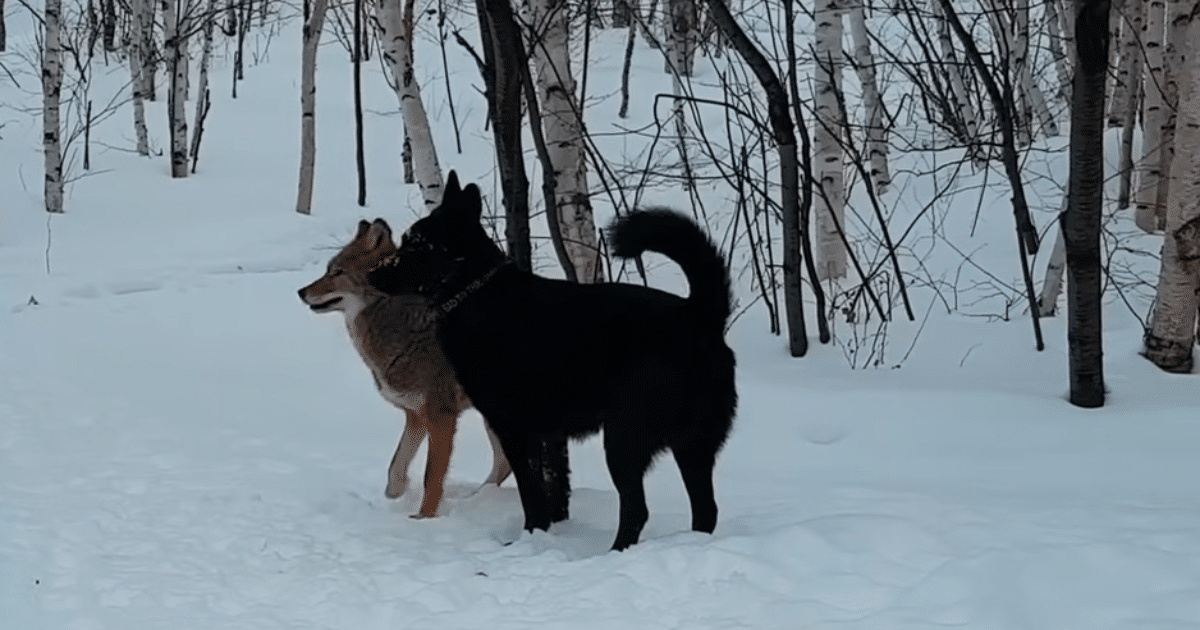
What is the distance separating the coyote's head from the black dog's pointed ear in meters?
0.59

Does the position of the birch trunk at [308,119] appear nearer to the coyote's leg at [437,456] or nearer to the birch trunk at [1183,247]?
the coyote's leg at [437,456]

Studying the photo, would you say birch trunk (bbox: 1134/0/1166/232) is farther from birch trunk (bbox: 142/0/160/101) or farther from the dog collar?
birch trunk (bbox: 142/0/160/101)

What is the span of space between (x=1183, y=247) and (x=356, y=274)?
544cm

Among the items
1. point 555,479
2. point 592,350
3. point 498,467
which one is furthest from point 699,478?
point 498,467

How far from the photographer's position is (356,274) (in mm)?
5125

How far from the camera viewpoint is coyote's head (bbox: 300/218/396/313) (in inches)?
200

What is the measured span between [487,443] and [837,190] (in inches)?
222

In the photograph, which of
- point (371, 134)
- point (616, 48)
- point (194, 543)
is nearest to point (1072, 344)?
point (194, 543)

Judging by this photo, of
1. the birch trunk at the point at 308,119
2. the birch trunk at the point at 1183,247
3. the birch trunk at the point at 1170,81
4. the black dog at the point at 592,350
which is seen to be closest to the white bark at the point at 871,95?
the birch trunk at the point at 1170,81

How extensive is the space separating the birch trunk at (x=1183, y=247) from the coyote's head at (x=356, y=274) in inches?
208

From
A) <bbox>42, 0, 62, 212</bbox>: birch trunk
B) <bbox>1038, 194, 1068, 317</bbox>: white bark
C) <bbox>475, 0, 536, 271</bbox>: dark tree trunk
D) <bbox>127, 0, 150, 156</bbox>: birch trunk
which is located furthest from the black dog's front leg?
<bbox>127, 0, 150, 156</bbox>: birch trunk

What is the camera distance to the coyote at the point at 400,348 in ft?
16.4

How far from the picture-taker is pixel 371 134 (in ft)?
83.4

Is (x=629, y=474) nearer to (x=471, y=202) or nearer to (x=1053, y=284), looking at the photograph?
(x=471, y=202)
